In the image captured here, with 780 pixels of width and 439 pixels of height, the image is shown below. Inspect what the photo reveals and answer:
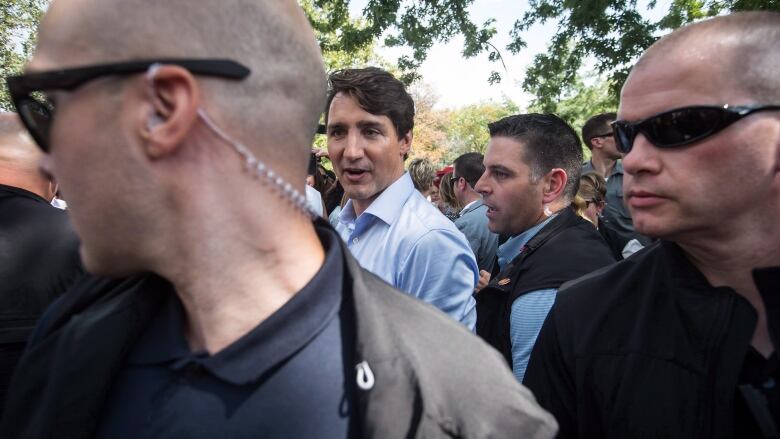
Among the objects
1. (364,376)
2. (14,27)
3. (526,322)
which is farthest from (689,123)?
(14,27)

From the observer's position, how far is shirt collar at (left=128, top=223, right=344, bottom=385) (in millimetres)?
1172

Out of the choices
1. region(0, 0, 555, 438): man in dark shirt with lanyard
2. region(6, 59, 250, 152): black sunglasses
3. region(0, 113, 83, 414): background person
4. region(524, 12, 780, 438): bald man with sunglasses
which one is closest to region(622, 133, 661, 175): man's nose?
region(524, 12, 780, 438): bald man with sunglasses

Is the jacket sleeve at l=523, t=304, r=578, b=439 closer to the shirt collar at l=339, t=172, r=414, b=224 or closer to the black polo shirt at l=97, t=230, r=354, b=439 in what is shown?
the black polo shirt at l=97, t=230, r=354, b=439

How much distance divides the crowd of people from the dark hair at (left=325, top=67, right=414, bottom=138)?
60.4 inches

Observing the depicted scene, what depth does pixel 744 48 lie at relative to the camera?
1.65 metres

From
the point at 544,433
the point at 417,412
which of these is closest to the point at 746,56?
the point at 544,433

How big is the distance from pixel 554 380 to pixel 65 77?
165cm

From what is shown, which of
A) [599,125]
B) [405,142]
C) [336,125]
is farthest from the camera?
[599,125]

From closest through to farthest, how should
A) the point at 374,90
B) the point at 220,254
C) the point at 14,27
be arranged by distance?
the point at 220,254, the point at 374,90, the point at 14,27

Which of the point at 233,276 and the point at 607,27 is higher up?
the point at 607,27

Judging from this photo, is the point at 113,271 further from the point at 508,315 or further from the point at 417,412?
the point at 508,315

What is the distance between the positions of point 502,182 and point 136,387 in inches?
108

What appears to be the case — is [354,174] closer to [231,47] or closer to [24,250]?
[24,250]

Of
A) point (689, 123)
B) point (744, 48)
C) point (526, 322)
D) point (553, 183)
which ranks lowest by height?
point (526, 322)
